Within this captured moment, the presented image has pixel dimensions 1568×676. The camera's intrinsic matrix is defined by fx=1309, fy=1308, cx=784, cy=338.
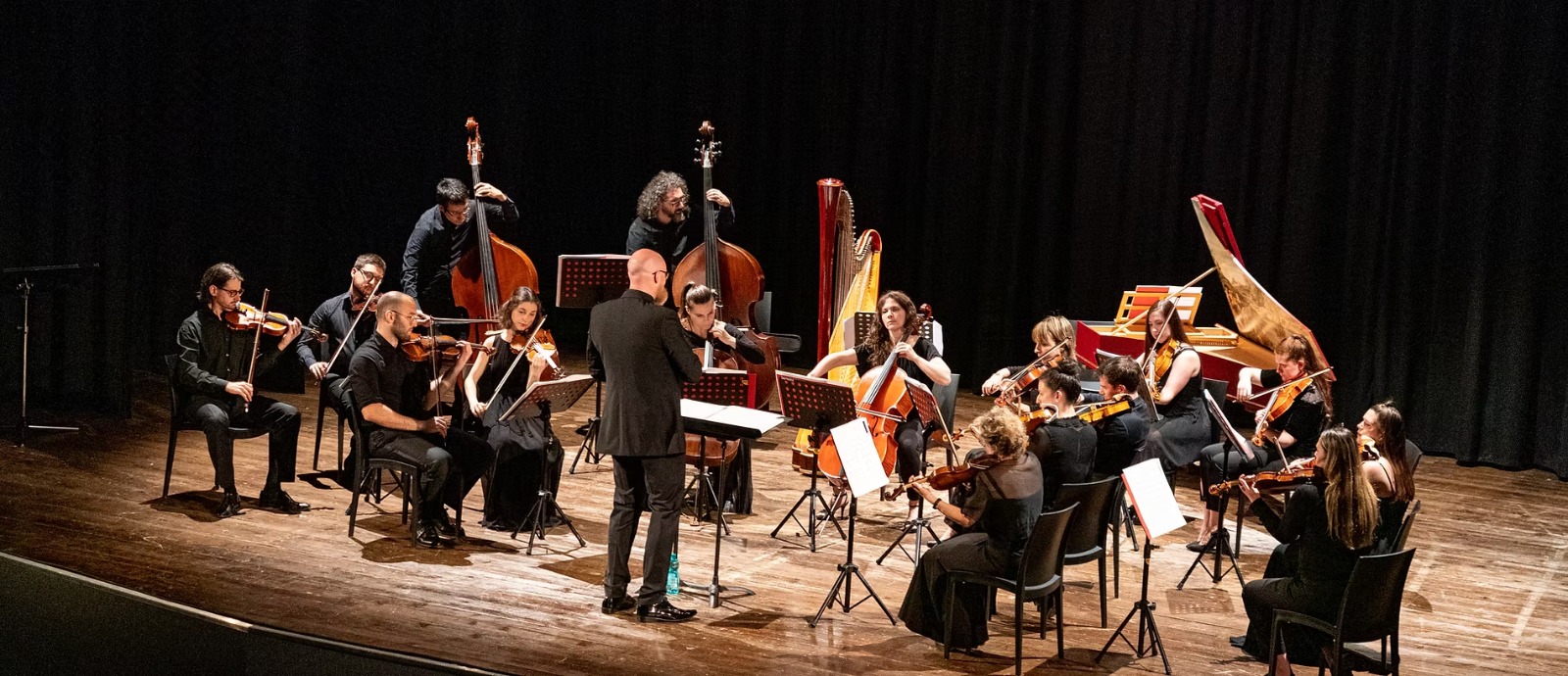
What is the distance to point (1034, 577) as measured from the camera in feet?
16.0

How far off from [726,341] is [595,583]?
4.64ft

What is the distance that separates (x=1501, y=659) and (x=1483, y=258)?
4.54 m

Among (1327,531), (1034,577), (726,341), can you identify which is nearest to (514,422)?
(726,341)

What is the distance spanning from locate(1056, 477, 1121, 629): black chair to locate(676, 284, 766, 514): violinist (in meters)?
1.75

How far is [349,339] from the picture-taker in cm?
702

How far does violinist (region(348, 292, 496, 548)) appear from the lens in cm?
612

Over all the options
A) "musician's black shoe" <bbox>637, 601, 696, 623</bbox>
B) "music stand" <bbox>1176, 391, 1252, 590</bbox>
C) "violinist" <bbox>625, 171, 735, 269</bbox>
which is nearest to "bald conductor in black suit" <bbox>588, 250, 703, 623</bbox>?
"musician's black shoe" <bbox>637, 601, 696, 623</bbox>

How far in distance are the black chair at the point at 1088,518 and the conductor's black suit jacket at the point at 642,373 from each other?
156 centimetres

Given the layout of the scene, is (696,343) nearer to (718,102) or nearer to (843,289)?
(843,289)

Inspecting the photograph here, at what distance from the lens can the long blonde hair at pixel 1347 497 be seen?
4.50 metres

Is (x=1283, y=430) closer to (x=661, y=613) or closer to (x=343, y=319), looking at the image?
(x=661, y=613)

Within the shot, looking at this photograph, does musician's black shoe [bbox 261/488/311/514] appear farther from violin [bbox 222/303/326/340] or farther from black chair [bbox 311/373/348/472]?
violin [bbox 222/303/326/340]

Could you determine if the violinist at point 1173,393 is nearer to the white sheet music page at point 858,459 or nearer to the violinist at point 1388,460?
the violinist at point 1388,460

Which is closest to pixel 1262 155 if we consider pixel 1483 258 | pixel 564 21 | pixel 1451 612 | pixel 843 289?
pixel 1483 258
